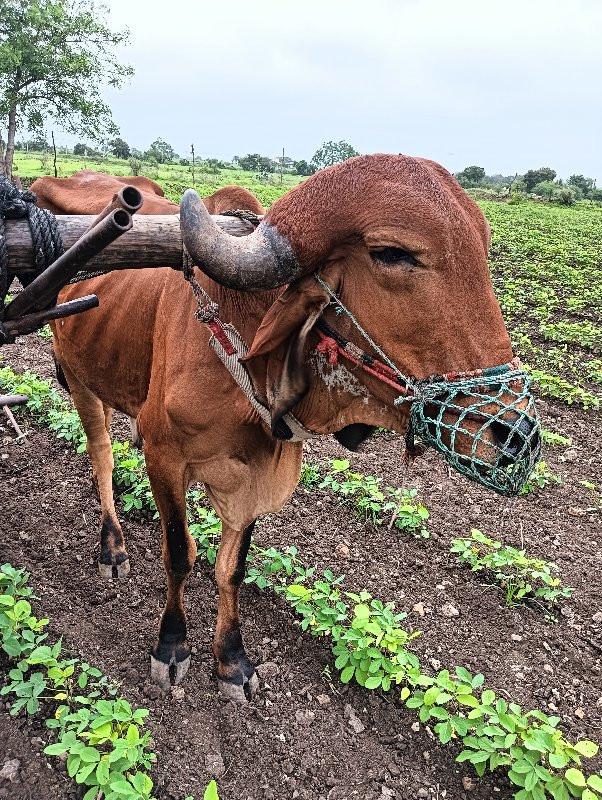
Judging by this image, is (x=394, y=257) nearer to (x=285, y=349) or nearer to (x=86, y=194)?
(x=285, y=349)

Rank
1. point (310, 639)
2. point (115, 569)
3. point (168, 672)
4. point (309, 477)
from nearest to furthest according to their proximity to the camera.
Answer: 1. point (168, 672)
2. point (310, 639)
3. point (115, 569)
4. point (309, 477)

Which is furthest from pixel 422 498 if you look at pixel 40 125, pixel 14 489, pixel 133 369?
pixel 40 125

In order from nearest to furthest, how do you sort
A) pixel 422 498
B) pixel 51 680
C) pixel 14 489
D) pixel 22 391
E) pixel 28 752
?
pixel 28 752
pixel 51 680
pixel 14 489
pixel 422 498
pixel 22 391

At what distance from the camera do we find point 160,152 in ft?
207

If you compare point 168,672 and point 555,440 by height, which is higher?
point 555,440

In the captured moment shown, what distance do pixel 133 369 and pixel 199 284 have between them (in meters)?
0.88

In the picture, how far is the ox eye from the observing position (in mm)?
1840

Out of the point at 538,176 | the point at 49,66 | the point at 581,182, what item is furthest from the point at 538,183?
the point at 49,66

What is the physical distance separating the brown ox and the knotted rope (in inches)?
15.9

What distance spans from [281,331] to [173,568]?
1.57 meters

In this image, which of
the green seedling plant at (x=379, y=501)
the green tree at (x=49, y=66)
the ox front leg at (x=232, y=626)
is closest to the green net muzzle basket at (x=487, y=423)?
the ox front leg at (x=232, y=626)

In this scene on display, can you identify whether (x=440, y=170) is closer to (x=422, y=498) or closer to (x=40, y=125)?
(x=422, y=498)

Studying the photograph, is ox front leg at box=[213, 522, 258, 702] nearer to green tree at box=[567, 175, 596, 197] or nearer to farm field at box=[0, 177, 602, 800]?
farm field at box=[0, 177, 602, 800]

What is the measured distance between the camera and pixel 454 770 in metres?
2.84
